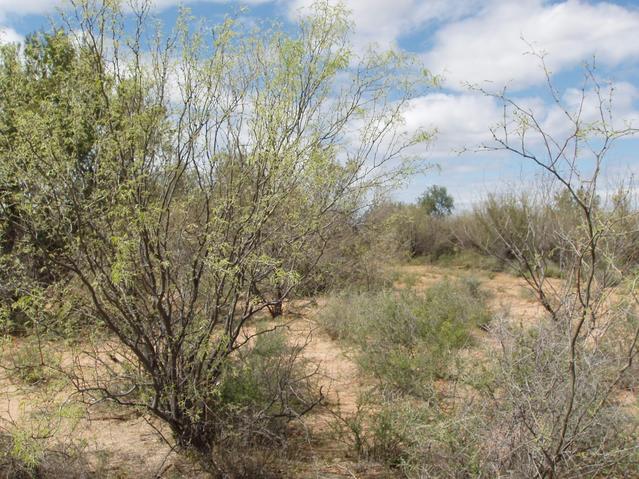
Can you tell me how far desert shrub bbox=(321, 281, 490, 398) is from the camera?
20.9ft

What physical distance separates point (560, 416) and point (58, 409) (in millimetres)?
3276

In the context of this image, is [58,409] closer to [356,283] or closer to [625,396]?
[625,396]

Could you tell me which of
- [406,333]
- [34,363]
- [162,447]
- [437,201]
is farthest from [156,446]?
[437,201]

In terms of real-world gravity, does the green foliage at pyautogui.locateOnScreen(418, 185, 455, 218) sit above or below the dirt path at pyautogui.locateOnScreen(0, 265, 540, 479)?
above

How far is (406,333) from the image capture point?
25.5ft

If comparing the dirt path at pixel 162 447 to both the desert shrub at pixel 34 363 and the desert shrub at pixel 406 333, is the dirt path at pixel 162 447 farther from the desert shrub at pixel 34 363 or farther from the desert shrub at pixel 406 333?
the desert shrub at pixel 406 333

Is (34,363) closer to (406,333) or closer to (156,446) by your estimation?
(156,446)

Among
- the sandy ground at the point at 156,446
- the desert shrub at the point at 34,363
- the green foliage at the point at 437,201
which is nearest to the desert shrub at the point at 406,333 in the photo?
the sandy ground at the point at 156,446

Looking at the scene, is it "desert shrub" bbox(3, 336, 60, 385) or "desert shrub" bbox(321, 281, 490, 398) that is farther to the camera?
"desert shrub" bbox(321, 281, 490, 398)

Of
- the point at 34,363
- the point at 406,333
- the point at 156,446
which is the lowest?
the point at 156,446

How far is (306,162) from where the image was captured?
4.61 m

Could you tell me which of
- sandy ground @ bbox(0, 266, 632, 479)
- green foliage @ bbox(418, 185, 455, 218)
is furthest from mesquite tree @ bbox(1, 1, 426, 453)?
green foliage @ bbox(418, 185, 455, 218)

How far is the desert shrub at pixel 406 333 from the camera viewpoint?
6.38m

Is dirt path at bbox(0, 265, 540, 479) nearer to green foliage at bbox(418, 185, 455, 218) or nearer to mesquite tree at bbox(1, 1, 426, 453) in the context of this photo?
mesquite tree at bbox(1, 1, 426, 453)
